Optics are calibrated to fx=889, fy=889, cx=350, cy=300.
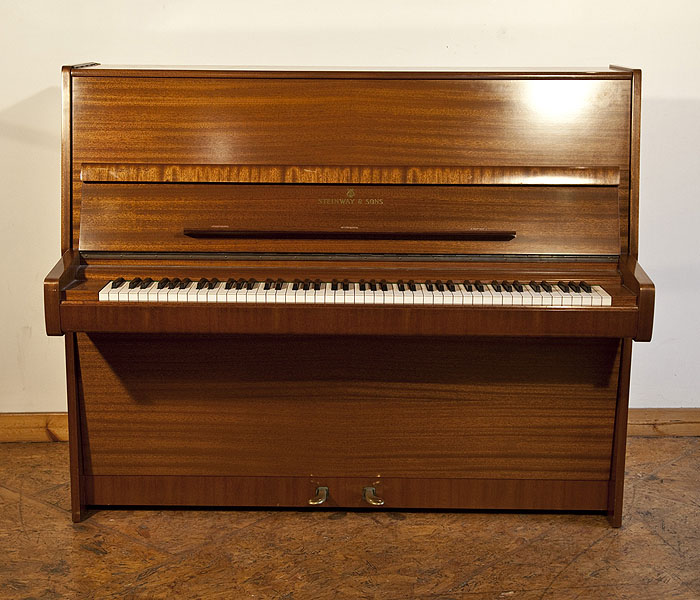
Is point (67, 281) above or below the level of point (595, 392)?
above

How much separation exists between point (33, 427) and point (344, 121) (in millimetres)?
1775

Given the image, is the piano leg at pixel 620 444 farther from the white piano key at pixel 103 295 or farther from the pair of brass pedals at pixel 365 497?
the white piano key at pixel 103 295

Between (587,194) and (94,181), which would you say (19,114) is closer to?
(94,181)

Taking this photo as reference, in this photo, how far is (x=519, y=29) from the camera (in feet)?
10.6

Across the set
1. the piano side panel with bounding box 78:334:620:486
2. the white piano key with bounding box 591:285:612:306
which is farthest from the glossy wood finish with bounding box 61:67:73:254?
the white piano key with bounding box 591:285:612:306

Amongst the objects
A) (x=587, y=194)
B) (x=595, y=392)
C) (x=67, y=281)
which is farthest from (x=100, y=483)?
(x=587, y=194)

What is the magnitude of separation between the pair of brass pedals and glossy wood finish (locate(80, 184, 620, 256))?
0.77 metres

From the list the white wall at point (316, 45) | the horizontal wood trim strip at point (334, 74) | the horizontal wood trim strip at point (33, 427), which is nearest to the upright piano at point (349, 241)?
the horizontal wood trim strip at point (334, 74)

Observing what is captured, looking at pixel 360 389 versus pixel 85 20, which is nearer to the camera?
pixel 360 389

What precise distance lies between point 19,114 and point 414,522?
6.60 feet

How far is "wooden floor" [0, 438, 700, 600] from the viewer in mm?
2406

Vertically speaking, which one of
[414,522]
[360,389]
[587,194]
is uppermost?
[587,194]

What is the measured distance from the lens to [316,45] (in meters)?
3.23

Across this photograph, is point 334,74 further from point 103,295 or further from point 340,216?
point 103,295
